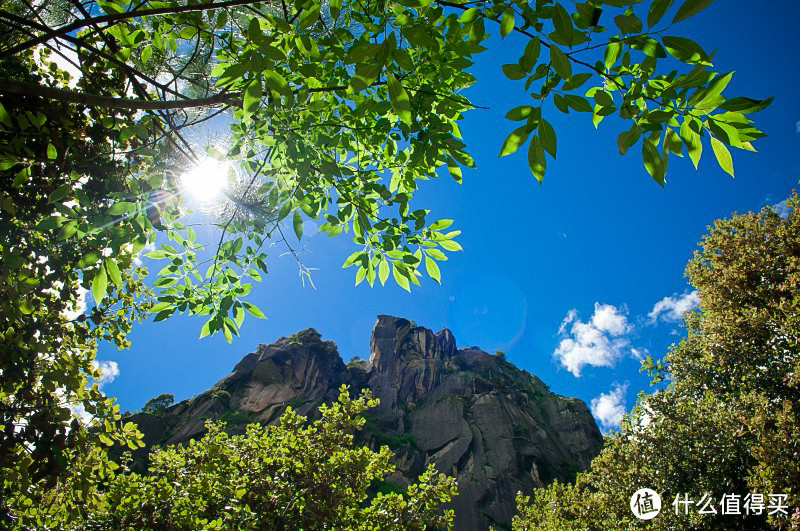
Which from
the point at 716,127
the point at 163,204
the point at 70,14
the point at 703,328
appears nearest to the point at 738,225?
the point at 703,328

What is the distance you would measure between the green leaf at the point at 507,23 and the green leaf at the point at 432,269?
1427 millimetres

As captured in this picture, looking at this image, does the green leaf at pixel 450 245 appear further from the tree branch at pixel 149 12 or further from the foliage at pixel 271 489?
the foliage at pixel 271 489

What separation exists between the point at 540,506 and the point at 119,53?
886 inches

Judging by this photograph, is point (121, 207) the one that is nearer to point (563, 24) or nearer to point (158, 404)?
point (563, 24)

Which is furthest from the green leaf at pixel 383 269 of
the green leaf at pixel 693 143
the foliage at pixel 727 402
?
the foliage at pixel 727 402

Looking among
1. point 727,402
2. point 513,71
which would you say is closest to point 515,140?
point 513,71

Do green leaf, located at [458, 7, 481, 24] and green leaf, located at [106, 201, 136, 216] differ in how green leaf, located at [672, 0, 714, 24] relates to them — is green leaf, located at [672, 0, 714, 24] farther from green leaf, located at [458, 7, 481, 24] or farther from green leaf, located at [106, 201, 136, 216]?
green leaf, located at [106, 201, 136, 216]

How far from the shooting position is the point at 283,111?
2.72 meters

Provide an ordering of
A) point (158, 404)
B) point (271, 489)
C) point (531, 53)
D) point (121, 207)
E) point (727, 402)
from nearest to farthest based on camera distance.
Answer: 1. point (531, 53)
2. point (121, 207)
3. point (271, 489)
4. point (727, 402)
5. point (158, 404)

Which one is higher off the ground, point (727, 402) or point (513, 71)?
point (727, 402)

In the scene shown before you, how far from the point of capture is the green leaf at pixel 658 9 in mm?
1168

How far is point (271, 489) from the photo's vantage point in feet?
22.3

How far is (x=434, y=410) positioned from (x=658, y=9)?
5158cm

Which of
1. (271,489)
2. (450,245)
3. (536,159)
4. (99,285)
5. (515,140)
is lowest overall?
(271,489)
